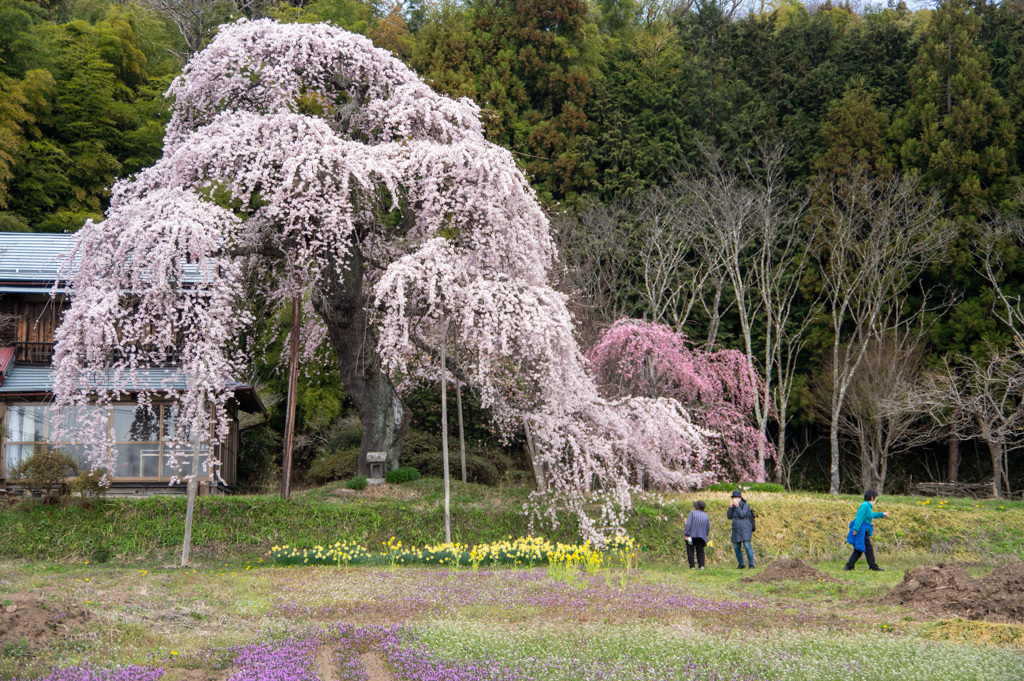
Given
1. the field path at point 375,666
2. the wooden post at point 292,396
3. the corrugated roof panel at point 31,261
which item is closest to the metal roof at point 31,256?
the corrugated roof panel at point 31,261

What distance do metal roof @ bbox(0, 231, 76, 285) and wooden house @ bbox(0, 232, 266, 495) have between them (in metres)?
0.02

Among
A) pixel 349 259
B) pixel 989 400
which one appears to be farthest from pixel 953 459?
pixel 349 259

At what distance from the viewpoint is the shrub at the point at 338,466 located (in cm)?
2241

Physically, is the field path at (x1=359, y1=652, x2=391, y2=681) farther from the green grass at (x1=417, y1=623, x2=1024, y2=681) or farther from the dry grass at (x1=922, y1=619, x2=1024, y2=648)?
the dry grass at (x1=922, y1=619, x2=1024, y2=648)

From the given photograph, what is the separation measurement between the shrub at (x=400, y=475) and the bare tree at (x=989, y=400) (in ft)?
43.7

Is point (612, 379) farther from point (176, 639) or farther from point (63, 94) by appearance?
point (63, 94)

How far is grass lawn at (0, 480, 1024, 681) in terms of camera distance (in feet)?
Result: 25.2

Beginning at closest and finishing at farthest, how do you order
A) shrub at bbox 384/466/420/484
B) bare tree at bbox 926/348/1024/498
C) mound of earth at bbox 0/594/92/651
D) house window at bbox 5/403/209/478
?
1. mound of earth at bbox 0/594/92/651
2. shrub at bbox 384/466/420/484
3. house window at bbox 5/403/209/478
4. bare tree at bbox 926/348/1024/498

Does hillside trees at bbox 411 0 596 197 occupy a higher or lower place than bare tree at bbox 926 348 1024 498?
higher

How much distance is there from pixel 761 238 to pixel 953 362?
819 cm

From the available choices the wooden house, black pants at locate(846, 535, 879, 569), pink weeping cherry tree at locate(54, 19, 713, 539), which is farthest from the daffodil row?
the wooden house

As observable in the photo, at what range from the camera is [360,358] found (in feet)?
62.9

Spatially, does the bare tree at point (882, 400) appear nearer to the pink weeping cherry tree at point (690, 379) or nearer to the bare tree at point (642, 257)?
the pink weeping cherry tree at point (690, 379)

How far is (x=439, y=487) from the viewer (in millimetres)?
19359
